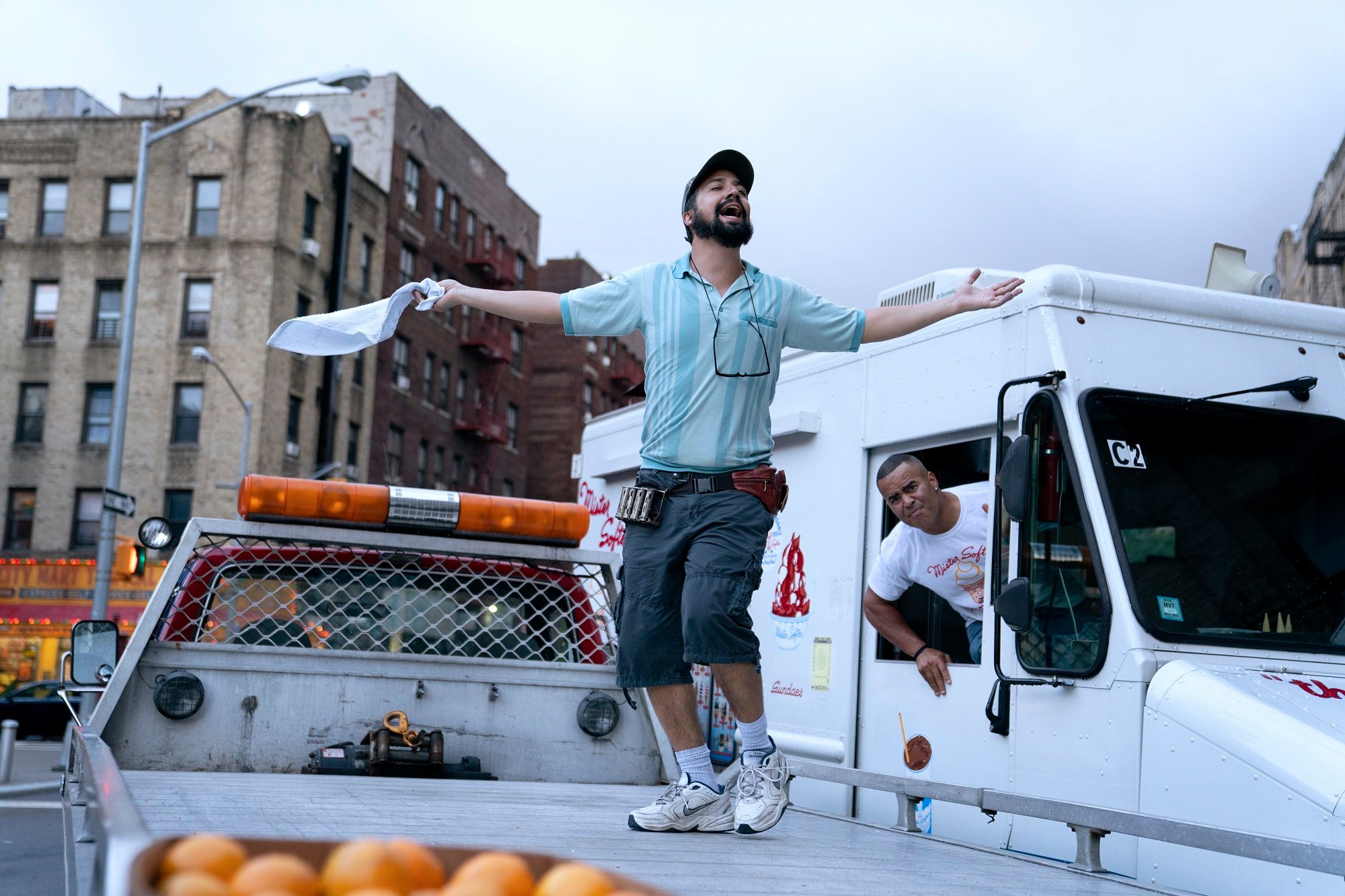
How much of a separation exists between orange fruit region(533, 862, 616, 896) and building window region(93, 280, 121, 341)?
38812mm

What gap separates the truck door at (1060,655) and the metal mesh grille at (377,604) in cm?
176

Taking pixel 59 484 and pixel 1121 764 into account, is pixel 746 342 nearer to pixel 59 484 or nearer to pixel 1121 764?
pixel 1121 764

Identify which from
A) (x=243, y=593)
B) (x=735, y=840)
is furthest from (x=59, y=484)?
(x=735, y=840)

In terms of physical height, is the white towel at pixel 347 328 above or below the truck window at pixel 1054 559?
above

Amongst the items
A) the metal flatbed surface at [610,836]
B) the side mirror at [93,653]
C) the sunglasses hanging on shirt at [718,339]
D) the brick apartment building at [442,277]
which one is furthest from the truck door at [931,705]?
the brick apartment building at [442,277]

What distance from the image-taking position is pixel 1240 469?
16.5 ft

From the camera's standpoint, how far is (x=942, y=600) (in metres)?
5.70

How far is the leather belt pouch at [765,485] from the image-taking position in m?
4.07

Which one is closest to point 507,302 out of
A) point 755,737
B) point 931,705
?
point 755,737

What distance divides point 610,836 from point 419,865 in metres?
1.89

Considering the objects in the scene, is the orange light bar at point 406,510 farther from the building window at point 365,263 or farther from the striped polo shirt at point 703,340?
the building window at point 365,263

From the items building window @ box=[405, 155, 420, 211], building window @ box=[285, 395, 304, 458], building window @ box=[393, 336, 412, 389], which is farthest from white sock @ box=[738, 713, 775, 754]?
building window @ box=[405, 155, 420, 211]

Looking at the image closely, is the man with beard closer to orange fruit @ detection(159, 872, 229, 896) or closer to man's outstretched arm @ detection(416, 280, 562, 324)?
man's outstretched arm @ detection(416, 280, 562, 324)

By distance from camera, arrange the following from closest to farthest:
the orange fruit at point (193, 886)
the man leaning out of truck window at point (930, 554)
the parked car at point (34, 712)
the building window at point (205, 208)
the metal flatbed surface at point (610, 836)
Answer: the orange fruit at point (193, 886) < the metal flatbed surface at point (610, 836) < the man leaning out of truck window at point (930, 554) < the parked car at point (34, 712) < the building window at point (205, 208)
